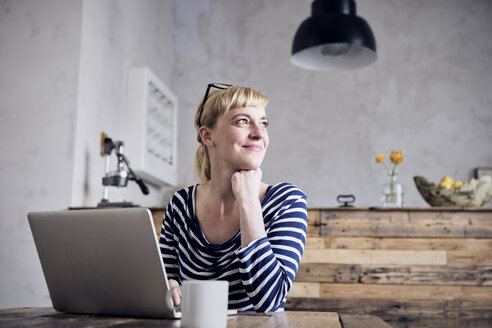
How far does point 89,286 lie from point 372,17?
3734 mm

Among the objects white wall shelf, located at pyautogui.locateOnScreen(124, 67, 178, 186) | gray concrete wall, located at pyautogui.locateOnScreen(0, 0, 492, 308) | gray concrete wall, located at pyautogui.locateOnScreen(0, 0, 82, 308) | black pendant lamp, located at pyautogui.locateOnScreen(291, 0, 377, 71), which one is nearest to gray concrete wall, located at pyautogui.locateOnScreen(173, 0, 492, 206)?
gray concrete wall, located at pyautogui.locateOnScreen(0, 0, 492, 308)

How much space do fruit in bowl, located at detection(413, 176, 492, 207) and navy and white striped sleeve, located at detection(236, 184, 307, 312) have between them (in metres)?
1.52


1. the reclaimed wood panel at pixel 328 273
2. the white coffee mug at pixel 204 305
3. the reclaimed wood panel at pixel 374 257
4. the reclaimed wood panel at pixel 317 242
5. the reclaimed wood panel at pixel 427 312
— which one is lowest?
the reclaimed wood panel at pixel 427 312

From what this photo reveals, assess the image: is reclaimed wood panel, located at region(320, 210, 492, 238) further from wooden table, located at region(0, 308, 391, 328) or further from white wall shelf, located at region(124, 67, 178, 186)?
wooden table, located at region(0, 308, 391, 328)

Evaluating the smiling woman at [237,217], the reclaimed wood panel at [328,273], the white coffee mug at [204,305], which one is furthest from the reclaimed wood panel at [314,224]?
the white coffee mug at [204,305]

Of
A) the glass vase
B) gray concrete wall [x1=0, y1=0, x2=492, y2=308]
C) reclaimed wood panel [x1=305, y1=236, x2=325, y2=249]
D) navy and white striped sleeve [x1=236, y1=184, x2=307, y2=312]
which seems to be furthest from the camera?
gray concrete wall [x1=0, y1=0, x2=492, y2=308]

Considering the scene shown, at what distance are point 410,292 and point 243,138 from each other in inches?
54.9

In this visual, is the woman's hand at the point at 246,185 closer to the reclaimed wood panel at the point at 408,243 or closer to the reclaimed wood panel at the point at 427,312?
the reclaimed wood panel at the point at 408,243

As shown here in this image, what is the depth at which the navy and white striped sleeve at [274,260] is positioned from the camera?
1140 mm

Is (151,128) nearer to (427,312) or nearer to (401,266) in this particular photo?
(401,266)

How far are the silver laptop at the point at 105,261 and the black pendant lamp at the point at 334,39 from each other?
210cm

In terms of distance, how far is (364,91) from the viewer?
4023mm

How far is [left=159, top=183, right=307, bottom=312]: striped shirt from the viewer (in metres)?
1.14

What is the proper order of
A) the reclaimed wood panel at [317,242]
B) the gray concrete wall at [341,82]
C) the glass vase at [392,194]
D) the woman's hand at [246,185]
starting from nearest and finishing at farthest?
the woman's hand at [246,185] < the reclaimed wood panel at [317,242] < the glass vase at [392,194] < the gray concrete wall at [341,82]
